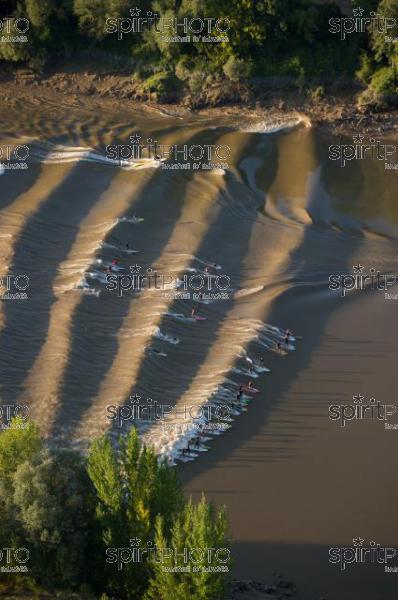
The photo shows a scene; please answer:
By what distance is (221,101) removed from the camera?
66500 millimetres

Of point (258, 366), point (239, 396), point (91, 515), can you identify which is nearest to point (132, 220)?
point (258, 366)

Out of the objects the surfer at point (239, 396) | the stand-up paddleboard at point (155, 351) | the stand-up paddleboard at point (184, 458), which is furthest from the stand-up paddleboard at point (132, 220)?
the stand-up paddleboard at point (184, 458)

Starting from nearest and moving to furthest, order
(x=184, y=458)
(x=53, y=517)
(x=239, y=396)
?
(x=53, y=517) → (x=184, y=458) → (x=239, y=396)

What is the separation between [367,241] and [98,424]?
21393mm

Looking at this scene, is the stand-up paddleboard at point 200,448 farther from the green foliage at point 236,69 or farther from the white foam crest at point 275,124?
the green foliage at point 236,69

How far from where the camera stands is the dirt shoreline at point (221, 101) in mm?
64500

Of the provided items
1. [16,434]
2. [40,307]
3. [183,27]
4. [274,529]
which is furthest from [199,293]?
[183,27]

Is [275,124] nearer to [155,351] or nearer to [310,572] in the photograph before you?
[155,351]

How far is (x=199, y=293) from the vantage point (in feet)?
152

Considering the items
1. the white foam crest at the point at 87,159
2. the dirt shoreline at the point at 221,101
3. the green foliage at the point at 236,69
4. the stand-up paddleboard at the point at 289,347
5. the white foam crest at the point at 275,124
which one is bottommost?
the stand-up paddleboard at the point at 289,347

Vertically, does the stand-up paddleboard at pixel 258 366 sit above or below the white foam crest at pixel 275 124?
below

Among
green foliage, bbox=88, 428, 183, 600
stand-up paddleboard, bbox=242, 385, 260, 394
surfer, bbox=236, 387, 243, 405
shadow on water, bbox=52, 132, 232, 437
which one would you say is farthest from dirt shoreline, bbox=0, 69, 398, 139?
green foliage, bbox=88, 428, 183, 600

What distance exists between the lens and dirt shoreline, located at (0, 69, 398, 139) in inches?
2539

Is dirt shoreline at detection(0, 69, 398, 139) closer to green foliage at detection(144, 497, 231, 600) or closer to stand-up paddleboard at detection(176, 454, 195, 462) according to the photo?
stand-up paddleboard at detection(176, 454, 195, 462)
